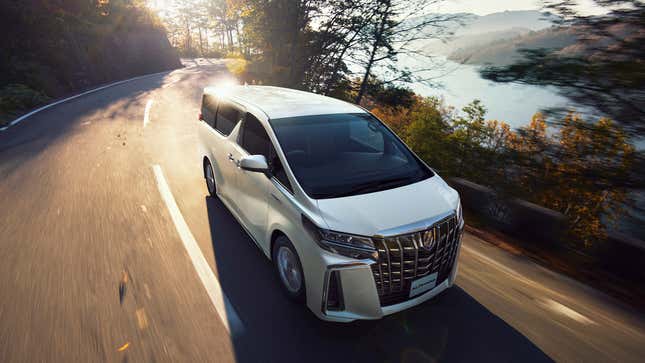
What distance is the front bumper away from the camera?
266cm

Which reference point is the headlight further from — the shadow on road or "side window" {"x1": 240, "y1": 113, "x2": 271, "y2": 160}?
"side window" {"x1": 240, "y1": 113, "x2": 271, "y2": 160}

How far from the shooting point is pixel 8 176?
6.24 metres

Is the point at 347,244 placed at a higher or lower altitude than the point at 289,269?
higher

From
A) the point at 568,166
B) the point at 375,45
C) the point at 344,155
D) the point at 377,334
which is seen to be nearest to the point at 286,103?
the point at 344,155

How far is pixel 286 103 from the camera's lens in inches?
170

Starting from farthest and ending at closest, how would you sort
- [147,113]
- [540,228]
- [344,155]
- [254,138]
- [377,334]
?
[147,113], [540,228], [254,138], [344,155], [377,334]

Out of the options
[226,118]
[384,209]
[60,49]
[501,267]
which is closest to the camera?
[384,209]

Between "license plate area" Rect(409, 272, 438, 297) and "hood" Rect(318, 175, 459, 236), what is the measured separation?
0.52 m

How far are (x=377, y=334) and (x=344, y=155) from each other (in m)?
1.80

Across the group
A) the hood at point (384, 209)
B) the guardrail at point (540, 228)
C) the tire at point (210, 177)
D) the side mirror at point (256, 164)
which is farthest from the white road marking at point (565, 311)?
the tire at point (210, 177)

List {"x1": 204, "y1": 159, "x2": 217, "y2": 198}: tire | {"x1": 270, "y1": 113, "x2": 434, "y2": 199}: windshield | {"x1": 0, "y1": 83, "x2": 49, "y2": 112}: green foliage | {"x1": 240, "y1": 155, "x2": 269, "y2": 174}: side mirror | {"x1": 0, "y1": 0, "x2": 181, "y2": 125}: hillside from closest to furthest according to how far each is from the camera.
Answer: {"x1": 270, "y1": 113, "x2": 434, "y2": 199}: windshield, {"x1": 240, "y1": 155, "x2": 269, "y2": 174}: side mirror, {"x1": 204, "y1": 159, "x2": 217, "y2": 198}: tire, {"x1": 0, "y1": 83, "x2": 49, "y2": 112}: green foliage, {"x1": 0, "y1": 0, "x2": 181, "y2": 125}: hillside

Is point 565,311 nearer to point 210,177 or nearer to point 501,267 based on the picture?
point 501,267

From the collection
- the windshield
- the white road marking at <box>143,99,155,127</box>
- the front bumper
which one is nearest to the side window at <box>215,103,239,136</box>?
the windshield

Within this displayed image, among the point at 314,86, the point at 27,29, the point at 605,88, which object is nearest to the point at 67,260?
the point at 605,88
